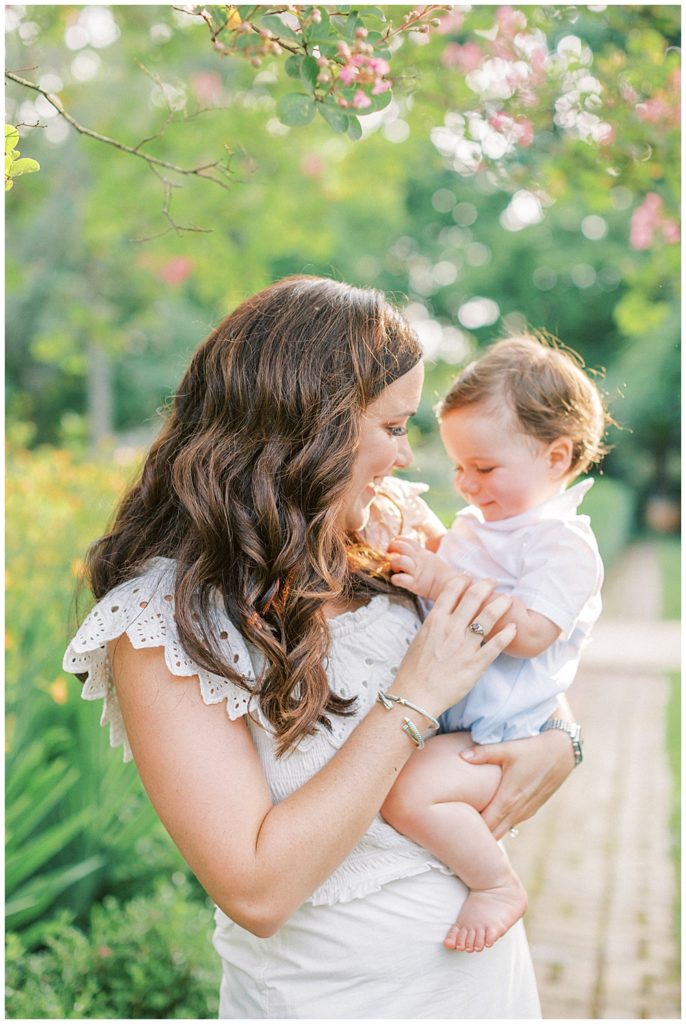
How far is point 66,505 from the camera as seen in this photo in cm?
585

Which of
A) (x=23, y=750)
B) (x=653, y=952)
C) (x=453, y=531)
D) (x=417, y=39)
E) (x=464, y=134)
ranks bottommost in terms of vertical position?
(x=653, y=952)

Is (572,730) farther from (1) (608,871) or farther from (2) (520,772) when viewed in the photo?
(1) (608,871)

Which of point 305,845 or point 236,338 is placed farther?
point 236,338

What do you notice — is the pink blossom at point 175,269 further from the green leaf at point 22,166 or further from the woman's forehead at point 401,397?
the green leaf at point 22,166

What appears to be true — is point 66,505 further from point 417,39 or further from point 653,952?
point 653,952

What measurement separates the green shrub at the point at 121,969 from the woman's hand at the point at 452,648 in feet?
5.35

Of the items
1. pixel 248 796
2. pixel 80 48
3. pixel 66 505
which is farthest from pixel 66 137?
pixel 248 796

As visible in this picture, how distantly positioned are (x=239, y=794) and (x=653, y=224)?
4.06 meters

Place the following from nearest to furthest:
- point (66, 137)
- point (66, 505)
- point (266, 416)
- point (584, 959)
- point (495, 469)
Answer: point (266, 416) → point (495, 469) → point (584, 959) → point (66, 505) → point (66, 137)

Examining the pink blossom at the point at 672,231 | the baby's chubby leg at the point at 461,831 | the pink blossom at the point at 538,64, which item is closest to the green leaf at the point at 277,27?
the baby's chubby leg at the point at 461,831

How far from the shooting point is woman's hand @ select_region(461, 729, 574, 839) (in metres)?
1.97

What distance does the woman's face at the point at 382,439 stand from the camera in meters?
1.79

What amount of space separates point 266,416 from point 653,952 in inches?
146

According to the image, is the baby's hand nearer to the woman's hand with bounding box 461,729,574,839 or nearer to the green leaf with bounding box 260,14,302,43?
the woman's hand with bounding box 461,729,574,839
